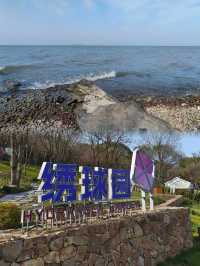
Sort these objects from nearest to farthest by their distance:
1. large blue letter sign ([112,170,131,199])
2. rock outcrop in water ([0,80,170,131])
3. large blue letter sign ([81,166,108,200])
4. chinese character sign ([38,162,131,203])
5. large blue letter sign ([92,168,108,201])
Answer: chinese character sign ([38,162,131,203]) → large blue letter sign ([81,166,108,200]) → large blue letter sign ([92,168,108,201]) → large blue letter sign ([112,170,131,199]) → rock outcrop in water ([0,80,170,131])

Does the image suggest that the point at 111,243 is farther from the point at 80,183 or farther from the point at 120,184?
the point at 120,184

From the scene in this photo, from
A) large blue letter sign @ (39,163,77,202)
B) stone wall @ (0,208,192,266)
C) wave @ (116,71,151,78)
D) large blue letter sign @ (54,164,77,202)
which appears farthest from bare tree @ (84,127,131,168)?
large blue letter sign @ (39,163,77,202)

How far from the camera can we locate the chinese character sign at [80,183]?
37.9 ft

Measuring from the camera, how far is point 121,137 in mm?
41562

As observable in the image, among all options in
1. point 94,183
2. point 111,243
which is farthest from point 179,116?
point 111,243

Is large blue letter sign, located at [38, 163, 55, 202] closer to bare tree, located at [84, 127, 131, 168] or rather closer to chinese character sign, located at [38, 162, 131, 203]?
chinese character sign, located at [38, 162, 131, 203]

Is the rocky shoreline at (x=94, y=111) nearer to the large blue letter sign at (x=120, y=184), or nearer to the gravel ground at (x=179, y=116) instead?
the gravel ground at (x=179, y=116)

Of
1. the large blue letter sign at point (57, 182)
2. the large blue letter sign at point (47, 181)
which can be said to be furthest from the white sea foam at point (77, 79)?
the large blue letter sign at point (47, 181)

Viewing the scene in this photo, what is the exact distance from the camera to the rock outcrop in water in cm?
3437

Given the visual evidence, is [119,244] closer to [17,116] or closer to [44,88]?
[17,116]

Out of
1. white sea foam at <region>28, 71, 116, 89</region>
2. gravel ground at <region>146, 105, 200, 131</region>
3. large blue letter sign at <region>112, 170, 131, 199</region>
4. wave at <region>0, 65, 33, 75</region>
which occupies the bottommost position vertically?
large blue letter sign at <region>112, 170, 131, 199</region>

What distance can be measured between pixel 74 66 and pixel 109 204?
5259cm

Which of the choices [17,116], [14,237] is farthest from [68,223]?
[17,116]

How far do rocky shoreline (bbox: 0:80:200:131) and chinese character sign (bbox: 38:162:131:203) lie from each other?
63.9 ft
